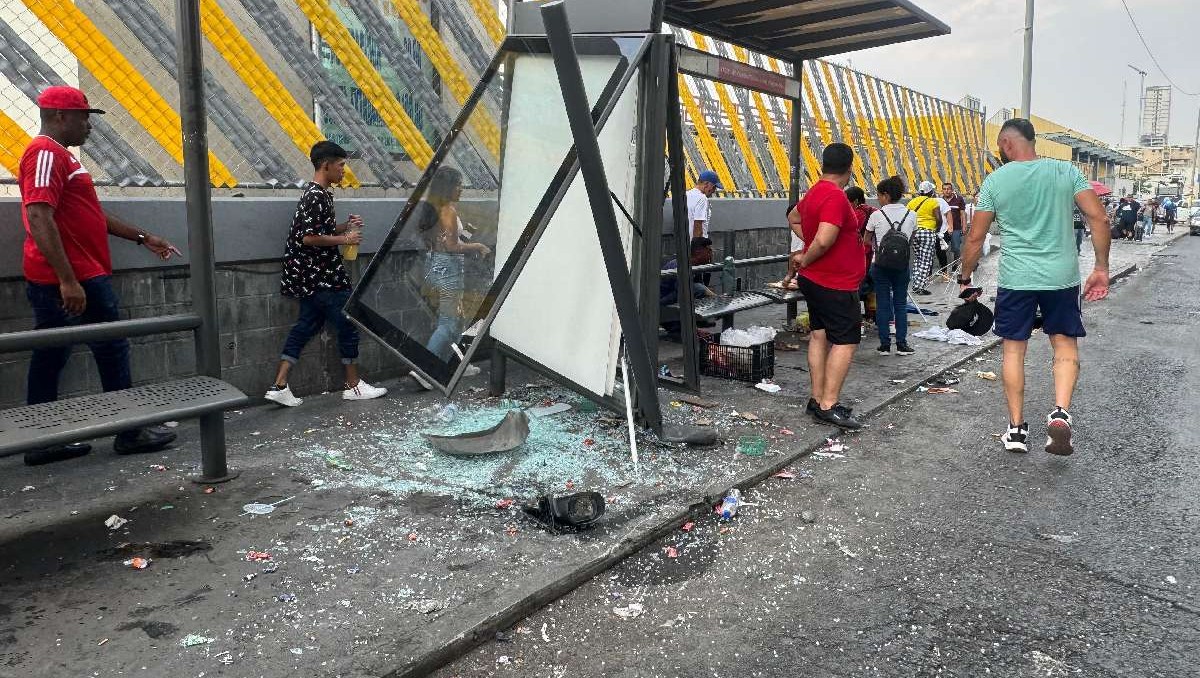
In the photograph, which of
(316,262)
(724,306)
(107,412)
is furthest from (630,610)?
(724,306)

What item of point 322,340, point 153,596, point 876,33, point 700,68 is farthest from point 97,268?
point 876,33

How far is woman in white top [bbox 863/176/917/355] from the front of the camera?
323 inches

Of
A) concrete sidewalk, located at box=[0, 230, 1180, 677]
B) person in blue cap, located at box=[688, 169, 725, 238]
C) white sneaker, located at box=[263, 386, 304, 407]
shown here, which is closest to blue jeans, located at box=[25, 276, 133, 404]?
concrete sidewalk, located at box=[0, 230, 1180, 677]

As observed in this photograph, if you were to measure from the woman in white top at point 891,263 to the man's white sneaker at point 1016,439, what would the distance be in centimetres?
315

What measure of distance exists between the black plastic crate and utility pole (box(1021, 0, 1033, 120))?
15.0 m

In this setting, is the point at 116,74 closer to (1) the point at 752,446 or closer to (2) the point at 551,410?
(2) the point at 551,410

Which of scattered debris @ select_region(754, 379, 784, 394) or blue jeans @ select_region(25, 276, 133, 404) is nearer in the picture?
blue jeans @ select_region(25, 276, 133, 404)

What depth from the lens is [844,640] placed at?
117 inches

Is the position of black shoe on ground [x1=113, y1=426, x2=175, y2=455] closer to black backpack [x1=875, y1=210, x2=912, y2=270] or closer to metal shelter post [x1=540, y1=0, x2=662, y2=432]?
metal shelter post [x1=540, y1=0, x2=662, y2=432]

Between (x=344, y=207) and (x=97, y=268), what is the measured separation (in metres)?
1.97

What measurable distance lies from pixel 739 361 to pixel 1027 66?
15820 millimetres

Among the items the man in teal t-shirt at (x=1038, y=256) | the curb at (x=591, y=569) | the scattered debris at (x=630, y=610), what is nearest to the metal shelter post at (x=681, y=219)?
the curb at (x=591, y=569)

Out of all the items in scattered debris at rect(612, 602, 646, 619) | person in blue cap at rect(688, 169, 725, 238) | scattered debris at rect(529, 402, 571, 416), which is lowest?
scattered debris at rect(612, 602, 646, 619)

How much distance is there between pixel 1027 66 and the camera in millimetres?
18750
